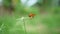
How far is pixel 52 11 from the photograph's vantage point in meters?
1.12

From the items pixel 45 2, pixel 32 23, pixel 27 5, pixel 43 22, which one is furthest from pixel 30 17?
pixel 45 2

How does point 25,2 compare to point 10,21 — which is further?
point 25,2

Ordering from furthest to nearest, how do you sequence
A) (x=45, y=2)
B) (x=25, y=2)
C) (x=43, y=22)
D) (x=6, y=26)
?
(x=45, y=2) < (x=25, y=2) < (x=43, y=22) < (x=6, y=26)

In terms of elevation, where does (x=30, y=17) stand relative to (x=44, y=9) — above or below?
below

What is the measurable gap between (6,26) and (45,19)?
0.33 m

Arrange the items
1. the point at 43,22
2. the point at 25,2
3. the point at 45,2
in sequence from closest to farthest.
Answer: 1. the point at 43,22
2. the point at 25,2
3. the point at 45,2

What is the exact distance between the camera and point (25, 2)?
108cm

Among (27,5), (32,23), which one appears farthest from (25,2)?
(32,23)

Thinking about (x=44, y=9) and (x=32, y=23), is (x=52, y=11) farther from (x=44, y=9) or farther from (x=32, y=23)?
(x=32, y=23)

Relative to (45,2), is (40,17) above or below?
below

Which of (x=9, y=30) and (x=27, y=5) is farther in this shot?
(x=27, y=5)

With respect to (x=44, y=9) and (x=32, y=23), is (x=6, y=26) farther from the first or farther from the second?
(x=44, y=9)

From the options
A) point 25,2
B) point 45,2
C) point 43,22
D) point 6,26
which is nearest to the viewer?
point 6,26

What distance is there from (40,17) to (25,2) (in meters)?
0.14
